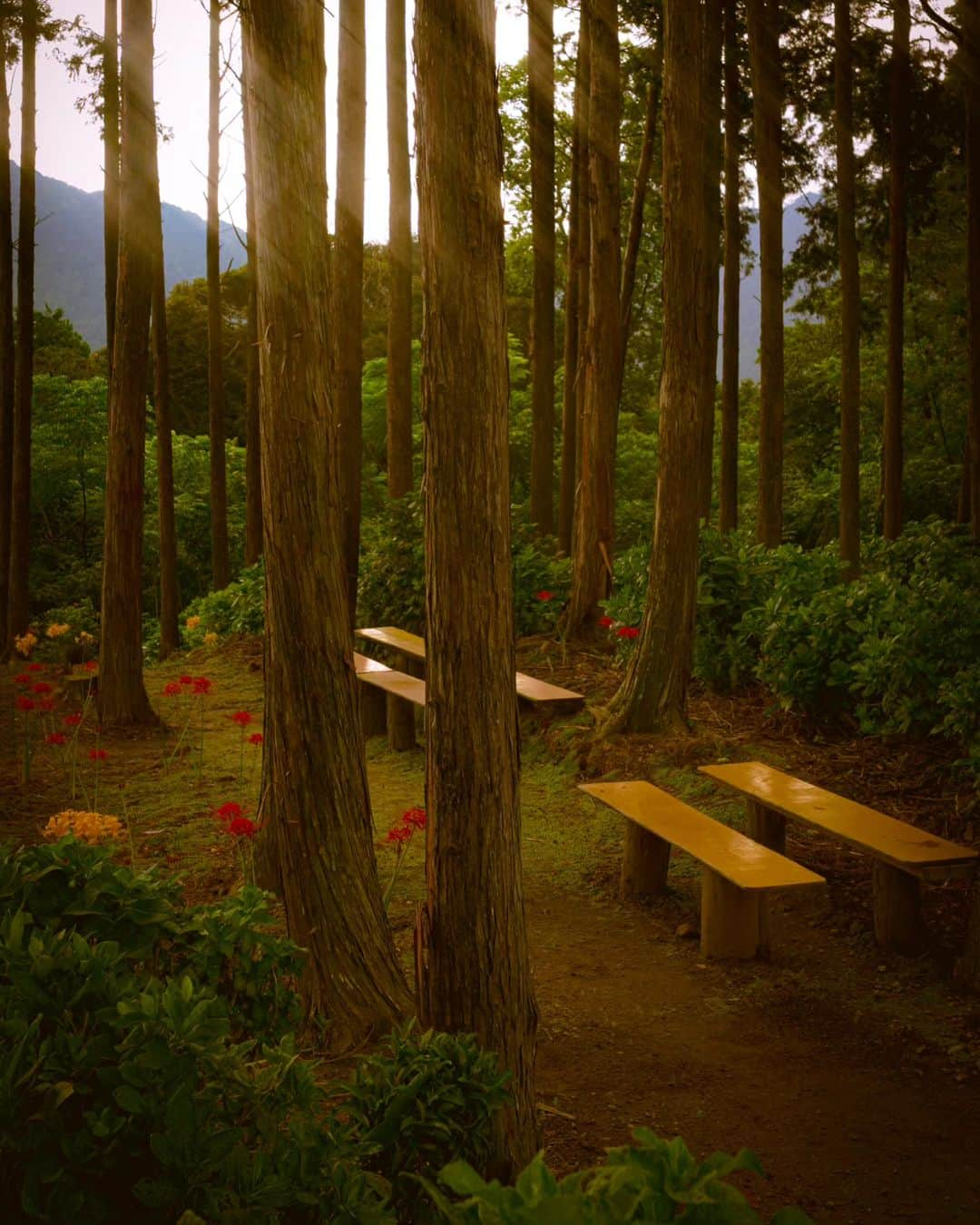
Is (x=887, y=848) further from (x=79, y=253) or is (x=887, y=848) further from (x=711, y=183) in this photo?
(x=79, y=253)

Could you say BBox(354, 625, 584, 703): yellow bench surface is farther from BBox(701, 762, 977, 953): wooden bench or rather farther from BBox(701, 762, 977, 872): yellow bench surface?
BBox(701, 762, 977, 953): wooden bench

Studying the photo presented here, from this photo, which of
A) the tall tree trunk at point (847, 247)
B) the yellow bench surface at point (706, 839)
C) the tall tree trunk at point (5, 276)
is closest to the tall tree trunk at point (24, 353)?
the tall tree trunk at point (5, 276)

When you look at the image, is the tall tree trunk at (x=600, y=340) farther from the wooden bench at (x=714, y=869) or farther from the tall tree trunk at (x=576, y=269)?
the wooden bench at (x=714, y=869)

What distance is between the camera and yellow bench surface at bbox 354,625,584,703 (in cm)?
828

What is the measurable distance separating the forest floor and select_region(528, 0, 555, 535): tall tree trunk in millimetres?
6838

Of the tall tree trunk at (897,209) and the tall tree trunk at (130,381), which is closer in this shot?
the tall tree trunk at (130,381)

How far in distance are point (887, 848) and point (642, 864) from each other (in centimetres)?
162

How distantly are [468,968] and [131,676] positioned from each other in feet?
23.0

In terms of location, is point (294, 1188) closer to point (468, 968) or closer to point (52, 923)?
point (52, 923)

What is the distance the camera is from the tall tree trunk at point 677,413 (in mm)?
7914

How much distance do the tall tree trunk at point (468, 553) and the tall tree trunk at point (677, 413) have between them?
5.00 meters

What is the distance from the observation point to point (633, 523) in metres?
25.0

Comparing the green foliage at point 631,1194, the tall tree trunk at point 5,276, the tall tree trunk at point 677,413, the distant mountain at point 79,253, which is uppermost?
the distant mountain at point 79,253

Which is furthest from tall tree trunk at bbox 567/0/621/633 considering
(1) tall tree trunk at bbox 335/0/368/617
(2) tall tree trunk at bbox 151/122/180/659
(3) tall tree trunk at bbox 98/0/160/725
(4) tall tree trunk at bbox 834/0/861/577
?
(2) tall tree trunk at bbox 151/122/180/659
